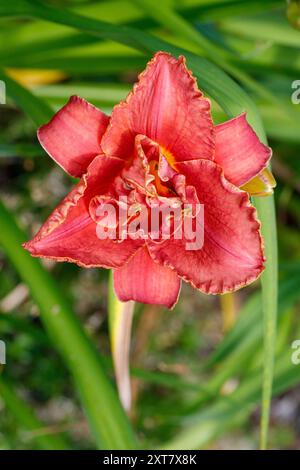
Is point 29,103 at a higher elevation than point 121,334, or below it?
higher

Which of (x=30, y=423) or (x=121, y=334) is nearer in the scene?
(x=121, y=334)

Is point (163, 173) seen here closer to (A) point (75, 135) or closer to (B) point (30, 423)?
(A) point (75, 135)

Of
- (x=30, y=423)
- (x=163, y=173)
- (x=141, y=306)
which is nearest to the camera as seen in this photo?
(x=163, y=173)

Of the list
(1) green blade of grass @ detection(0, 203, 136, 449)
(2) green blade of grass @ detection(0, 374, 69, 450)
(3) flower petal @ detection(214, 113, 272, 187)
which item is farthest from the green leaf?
(2) green blade of grass @ detection(0, 374, 69, 450)

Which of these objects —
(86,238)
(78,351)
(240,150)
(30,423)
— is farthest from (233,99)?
(30,423)

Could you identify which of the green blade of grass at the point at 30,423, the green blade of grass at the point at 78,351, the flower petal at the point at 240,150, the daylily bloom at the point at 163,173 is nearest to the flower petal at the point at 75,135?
the daylily bloom at the point at 163,173

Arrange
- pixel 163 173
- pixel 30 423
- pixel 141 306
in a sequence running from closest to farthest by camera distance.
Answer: pixel 163 173
pixel 30 423
pixel 141 306

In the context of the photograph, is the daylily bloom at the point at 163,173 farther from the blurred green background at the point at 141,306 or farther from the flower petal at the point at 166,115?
the blurred green background at the point at 141,306

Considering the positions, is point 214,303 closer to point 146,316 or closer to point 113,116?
point 146,316
